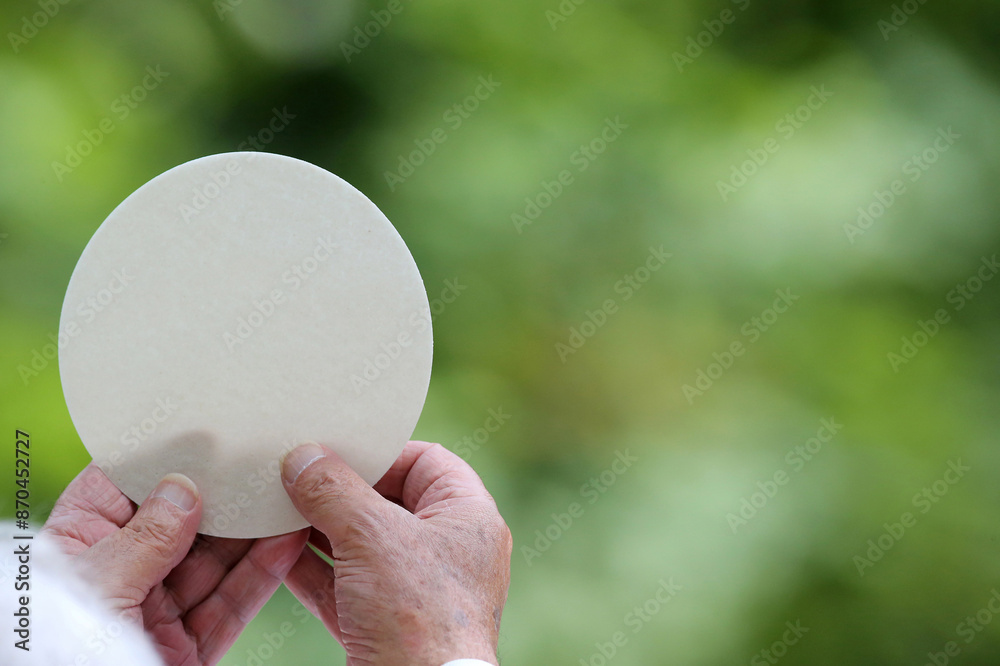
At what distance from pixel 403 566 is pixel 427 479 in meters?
0.22

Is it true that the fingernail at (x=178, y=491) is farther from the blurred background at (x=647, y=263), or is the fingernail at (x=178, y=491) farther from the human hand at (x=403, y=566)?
the blurred background at (x=647, y=263)

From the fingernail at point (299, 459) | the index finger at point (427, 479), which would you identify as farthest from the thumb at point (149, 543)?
the index finger at point (427, 479)

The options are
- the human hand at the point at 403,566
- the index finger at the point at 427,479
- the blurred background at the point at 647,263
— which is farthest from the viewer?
the blurred background at the point at 647,263

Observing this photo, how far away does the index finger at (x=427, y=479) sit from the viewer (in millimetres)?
958

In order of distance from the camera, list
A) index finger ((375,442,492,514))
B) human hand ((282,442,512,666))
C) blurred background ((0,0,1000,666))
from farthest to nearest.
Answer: blurred background ((0,0,1000,666)) < index finger ((375,442,492,514)) < human hand ((282,442,512,666))

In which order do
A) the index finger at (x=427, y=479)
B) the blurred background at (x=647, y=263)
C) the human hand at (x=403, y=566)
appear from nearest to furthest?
the human hand at (x=403, y=566) < the index finger at (x=427, y=479) < the blurred background at (x=647, y=263)

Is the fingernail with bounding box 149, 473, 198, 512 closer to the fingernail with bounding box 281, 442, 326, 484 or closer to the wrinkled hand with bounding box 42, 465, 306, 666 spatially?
the wrinkled hand with bounding box 42, 465, 306, 666

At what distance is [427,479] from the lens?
3.26ft

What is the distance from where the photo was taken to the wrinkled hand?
81 centimetres

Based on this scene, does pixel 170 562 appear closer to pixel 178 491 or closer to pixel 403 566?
pixel 178 491

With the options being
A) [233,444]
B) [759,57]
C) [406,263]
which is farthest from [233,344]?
[759,57]

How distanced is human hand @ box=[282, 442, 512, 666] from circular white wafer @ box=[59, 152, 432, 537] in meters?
0.07

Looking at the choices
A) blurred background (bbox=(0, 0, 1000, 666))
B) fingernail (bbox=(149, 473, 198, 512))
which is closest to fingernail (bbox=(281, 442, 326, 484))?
fingernail (bbox=(149, 473, 198, 512))

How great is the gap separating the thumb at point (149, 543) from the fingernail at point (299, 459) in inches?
4.5
